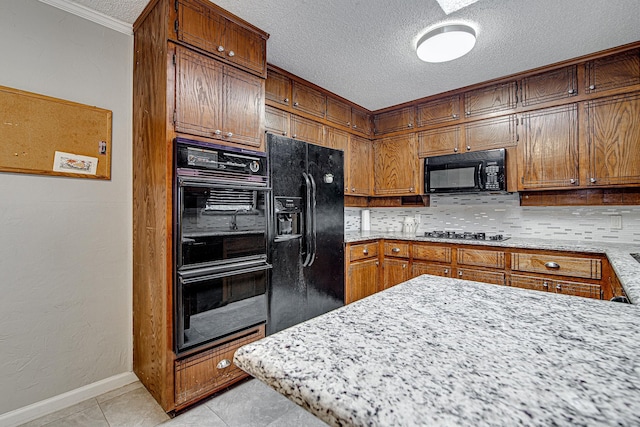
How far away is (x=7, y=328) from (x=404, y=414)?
236 cm

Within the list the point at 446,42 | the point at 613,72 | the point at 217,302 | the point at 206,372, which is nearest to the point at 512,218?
the point at 613,72

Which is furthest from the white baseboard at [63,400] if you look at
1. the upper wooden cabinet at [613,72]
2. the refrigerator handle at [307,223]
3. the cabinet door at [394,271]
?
the upper wooden cabinet at [613,72]

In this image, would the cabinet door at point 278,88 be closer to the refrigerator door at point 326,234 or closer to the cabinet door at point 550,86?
the refrigerator door at point 326,234

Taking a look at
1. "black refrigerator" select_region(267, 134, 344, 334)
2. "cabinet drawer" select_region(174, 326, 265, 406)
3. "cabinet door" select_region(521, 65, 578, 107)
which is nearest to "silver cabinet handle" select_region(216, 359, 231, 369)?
"cabinet drawer" select_region(174, 326, 265, 406)

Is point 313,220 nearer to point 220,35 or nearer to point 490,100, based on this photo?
point 220,35

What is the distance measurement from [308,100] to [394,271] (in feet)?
7.15

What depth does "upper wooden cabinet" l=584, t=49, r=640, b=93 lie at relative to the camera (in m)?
2.49

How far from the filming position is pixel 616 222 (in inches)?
108

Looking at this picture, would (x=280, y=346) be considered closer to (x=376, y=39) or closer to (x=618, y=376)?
(x=618, y=376)

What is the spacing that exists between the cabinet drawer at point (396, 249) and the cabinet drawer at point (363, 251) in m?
0.13

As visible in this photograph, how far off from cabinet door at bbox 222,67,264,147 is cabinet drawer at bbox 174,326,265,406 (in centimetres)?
139

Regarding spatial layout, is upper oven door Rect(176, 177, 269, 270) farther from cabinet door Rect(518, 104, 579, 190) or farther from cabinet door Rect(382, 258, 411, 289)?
cabinet door Rect(518, 104, 579, 190)

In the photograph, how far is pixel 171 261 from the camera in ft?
5.78

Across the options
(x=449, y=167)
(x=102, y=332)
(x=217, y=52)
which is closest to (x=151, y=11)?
(x=217, y=52)
